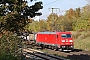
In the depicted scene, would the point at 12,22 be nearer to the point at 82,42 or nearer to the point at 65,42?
the point at 65,42

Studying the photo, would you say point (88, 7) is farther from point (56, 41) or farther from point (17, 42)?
point (17, 42)

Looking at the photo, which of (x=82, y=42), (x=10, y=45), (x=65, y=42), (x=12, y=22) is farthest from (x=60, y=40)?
(x=10, y=45)

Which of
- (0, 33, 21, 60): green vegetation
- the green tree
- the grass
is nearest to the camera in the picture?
(0, 33, 21, 60): green vegetation

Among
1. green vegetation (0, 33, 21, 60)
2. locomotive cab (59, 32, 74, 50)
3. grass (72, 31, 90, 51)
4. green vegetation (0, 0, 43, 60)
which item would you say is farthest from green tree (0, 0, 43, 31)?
grass (72, 31, 90, 51)

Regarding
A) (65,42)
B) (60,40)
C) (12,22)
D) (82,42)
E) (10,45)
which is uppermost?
(12,22)

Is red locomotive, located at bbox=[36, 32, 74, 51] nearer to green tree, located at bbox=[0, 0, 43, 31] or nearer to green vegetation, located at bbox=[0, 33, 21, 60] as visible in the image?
green tree, located at bbox=[0, 0, 43, 31]

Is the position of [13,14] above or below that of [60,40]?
above

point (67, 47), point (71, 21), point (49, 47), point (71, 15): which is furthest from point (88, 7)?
point (67, 47)

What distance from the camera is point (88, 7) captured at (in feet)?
212

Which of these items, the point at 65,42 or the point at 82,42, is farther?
the point at 82,42

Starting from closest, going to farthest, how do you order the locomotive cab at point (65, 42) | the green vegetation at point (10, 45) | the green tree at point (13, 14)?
the green vegetation at point (10, 45) < the green tree at point (13, 14) < the locomotive cab at point (65, 42)

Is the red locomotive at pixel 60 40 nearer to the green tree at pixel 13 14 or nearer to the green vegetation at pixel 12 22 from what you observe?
the green vegetation at pixel 12 22

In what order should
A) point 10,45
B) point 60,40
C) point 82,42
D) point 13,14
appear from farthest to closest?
point 82,42
point 60,40
point 13,14
point 10,45

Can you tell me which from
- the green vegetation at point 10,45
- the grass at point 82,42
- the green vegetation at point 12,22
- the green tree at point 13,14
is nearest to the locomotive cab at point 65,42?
the grass at point 82,42
